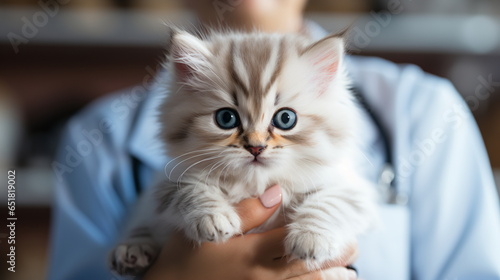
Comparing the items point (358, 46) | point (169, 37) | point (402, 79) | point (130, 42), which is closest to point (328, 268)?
point (169, 37)

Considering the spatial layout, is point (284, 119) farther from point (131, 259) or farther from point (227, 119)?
point (131, 259)

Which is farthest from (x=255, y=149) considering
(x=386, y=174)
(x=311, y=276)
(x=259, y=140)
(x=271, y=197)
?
(x=386, y=174)

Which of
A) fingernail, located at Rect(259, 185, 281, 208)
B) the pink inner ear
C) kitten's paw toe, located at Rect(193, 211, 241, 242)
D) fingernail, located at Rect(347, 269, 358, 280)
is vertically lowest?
fingernail, located at Rect(347, 269, 358, 280)

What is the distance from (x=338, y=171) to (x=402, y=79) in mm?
519

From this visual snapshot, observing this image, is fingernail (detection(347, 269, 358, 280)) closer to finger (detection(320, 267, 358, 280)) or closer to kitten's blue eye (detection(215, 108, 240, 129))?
finger (detection(320, 267, 358, 280))

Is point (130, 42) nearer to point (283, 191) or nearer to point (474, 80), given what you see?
point (283, 191)

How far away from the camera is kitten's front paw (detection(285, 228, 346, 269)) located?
0.66 meters

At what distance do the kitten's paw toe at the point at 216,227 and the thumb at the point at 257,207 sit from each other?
0.13 feet

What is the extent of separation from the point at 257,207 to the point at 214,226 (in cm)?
9

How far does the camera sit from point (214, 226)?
67 centimetres

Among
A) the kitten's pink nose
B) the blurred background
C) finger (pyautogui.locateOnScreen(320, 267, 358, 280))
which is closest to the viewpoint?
the kitten's pink nose

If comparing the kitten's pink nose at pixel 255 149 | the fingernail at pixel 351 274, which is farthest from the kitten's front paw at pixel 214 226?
the fingernail at pixel 351 274

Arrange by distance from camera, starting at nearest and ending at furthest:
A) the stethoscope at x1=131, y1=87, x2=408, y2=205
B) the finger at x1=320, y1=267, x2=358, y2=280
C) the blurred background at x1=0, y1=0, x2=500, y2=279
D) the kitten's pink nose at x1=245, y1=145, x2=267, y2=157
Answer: the kitten's pink nose at x1=245, y1=145, x2=267, y2=157, the finger at x1=320, y1=267, x2=358, y2=280, the stethoscope at x1=131, y1=87, x2=408, y2=205, the blurred background at x1=0, y1=0, x2=500, y2=279

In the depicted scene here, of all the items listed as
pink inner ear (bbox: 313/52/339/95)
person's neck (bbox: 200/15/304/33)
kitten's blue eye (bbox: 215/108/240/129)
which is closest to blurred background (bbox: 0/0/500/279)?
person's neck (bbox: 200/15/304/33)
